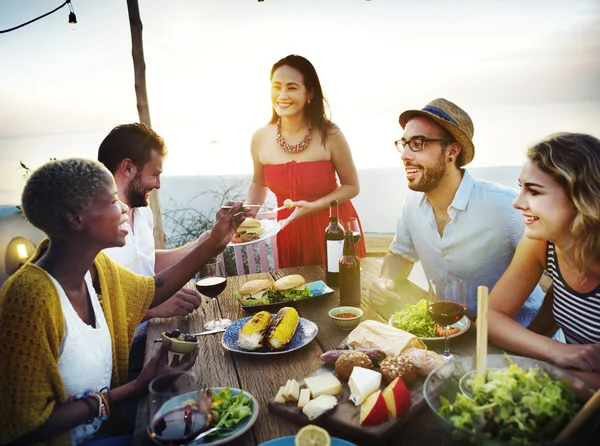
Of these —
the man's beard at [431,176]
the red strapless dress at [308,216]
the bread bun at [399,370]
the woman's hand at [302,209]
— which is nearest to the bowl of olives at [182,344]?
the bread bun at [399,370]

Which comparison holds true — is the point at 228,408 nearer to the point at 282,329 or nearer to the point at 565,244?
the point at 282,329

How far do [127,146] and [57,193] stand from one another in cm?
110

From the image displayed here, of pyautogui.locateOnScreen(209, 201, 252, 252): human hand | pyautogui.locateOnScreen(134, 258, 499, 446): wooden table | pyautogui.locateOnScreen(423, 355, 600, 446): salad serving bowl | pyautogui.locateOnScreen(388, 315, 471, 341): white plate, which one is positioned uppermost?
pyautogui.locateOnScreen(209, 201, 252, 252): human hand

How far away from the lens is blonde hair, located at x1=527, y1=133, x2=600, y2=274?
1526mm

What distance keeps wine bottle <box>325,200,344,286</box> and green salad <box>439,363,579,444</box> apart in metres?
1.27

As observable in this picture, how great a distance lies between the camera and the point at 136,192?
242cm

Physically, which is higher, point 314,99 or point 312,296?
point 314,99

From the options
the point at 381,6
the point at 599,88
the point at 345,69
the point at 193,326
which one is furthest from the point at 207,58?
the point at 599,88

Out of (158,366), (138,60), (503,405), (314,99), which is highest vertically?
(138,60)

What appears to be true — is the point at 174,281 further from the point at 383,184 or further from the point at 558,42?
the point at 383,184

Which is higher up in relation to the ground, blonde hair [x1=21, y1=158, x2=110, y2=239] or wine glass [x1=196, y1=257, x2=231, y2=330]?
blonde hair [x1=21, y1=158, x2=110, y2=239]

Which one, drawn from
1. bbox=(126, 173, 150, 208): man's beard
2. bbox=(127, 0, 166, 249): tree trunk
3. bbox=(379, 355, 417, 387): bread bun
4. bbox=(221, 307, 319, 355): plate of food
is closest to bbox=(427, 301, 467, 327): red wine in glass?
bbox=(379, 355, 417, 387): bread bun

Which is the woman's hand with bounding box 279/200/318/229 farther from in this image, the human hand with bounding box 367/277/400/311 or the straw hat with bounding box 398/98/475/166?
the human hand with bounding box 367/277/400/311

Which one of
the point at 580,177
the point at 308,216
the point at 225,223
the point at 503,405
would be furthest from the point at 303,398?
the point at 308,216
